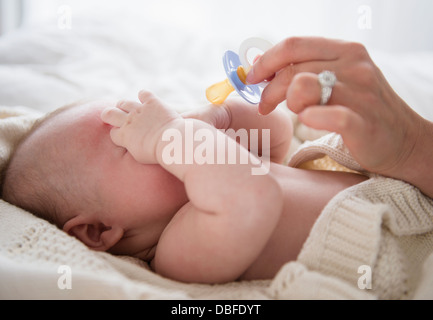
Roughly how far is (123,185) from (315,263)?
1.43 feet

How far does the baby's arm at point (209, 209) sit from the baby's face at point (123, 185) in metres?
0.05

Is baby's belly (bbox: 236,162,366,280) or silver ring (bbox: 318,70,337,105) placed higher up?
silver ring (bbox: 318,70,337,105)

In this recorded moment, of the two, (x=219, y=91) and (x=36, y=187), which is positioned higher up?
(x=219, y=91)

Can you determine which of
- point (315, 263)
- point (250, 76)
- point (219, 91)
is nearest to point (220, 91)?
point (219, 91)

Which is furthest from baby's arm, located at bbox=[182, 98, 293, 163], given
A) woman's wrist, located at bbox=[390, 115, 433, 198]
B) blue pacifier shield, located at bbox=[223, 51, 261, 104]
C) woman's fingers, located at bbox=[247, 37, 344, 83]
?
woman's wrist, located at bbox=[390, 115, 433, 198]

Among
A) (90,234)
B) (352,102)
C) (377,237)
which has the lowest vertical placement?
(90,234)

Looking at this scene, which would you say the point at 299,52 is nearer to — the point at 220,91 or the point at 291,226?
the point at 220,91

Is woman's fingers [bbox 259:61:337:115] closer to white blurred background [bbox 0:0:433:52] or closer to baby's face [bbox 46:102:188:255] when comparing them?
baby's face [bbox 46:102:188:255]

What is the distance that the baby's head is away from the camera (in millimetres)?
822

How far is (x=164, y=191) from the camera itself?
827 mm

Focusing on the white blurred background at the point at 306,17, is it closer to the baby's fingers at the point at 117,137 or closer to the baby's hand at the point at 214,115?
the baby's hand at the point at 214,115

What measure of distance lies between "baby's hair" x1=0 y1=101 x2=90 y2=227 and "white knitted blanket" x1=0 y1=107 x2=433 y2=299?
6 cm

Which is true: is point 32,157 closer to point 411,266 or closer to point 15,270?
point 15,270
